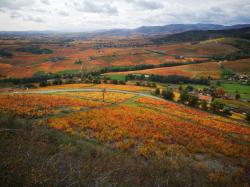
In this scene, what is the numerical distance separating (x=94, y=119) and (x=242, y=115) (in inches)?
1572

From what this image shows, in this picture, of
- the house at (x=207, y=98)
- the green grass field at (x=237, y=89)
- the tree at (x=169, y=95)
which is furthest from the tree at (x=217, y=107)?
the green grass field at (x=237, y=89)

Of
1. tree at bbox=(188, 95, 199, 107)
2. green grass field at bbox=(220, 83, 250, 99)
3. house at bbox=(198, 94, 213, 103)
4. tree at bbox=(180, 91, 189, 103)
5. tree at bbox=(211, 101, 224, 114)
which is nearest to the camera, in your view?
tree at bbox=(211, 101, 224, 114)

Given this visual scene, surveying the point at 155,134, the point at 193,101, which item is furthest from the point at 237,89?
the point at 155,134

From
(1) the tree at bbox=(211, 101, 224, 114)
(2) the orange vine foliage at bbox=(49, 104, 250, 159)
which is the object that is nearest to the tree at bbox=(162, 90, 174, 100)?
(1) the tree at bbox=(211, 101, 224, 114)

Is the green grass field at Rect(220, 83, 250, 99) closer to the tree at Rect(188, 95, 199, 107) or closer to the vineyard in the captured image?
the tree at Rect(188, 95, 199, 107)

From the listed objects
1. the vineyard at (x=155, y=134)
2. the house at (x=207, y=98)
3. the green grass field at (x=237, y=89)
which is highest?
the vineyard at (x=155, y=134)

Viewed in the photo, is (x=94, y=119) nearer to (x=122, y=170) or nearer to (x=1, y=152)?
(x=122, y=170)

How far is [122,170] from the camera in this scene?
8281 mm

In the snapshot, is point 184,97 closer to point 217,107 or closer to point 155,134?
point 217,107

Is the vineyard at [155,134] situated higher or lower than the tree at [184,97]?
higher

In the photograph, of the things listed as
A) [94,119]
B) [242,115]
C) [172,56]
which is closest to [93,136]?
[94,119]

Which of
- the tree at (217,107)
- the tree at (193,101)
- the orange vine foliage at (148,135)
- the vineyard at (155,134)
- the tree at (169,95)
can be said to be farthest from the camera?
the tree at (169,95)

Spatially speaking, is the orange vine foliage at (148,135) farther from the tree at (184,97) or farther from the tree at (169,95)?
the tree at (169,95)

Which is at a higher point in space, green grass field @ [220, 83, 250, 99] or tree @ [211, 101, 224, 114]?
tree @ [211, 101, 224, 114]
